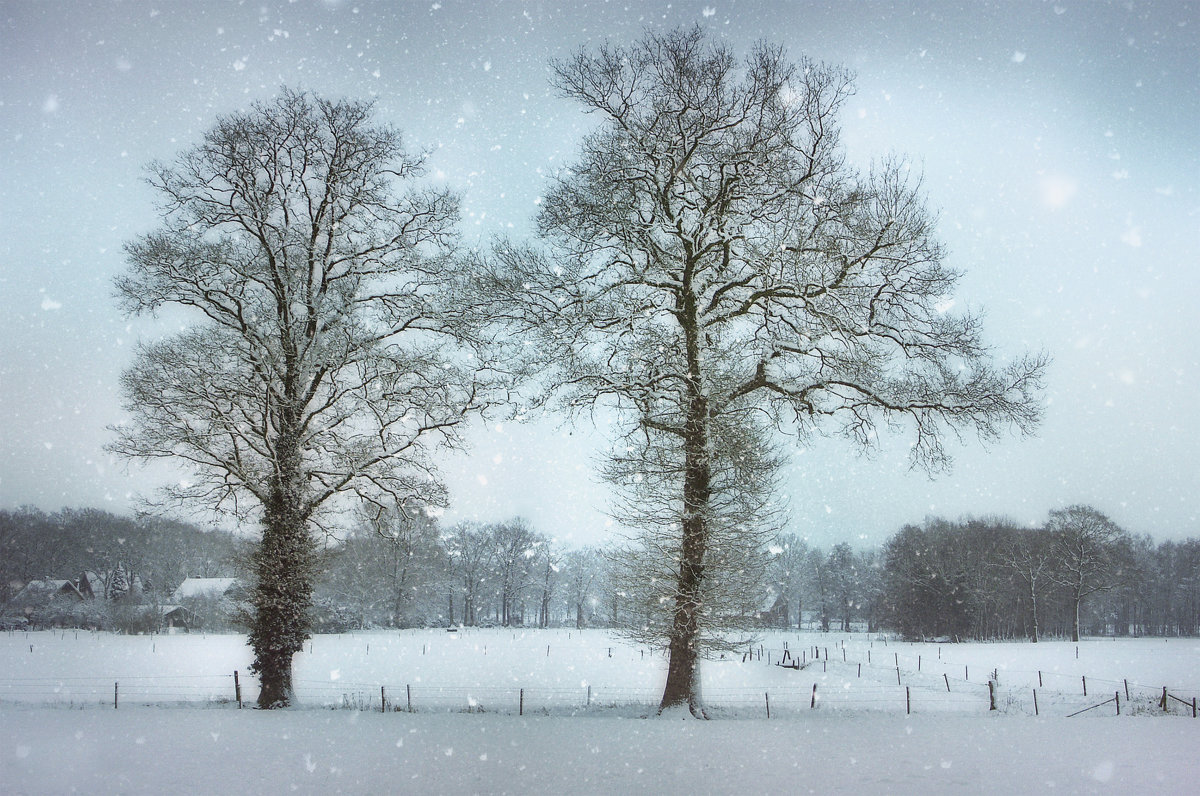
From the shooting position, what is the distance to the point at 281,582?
49.7ft

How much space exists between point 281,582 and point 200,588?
214 ft

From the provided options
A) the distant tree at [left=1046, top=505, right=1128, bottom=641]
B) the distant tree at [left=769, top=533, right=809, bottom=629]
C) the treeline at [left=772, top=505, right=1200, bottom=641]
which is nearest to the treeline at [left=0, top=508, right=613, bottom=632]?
the distant tree at [left=769, top=533, right=809, bottom=629]

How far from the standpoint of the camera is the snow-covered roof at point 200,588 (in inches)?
2640

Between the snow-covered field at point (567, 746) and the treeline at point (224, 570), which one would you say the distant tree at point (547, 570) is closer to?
the treeline at point (224, 570)


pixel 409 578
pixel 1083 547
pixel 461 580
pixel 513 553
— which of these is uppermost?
pixel 1083 547

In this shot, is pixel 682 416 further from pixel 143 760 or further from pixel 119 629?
pixel 119 629

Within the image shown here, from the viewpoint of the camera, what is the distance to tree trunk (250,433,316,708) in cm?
1491

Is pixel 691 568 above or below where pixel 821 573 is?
above

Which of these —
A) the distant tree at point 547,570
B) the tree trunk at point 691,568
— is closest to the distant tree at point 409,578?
the distant tree at point 547,570

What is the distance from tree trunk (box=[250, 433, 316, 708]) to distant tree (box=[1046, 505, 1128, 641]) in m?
59.5

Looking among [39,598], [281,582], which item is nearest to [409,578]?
[39,598]

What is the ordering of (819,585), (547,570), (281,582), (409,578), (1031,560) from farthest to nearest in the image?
1. (819,585)
2. (547,570)
3. (409,578)
4. (1031,560)
5. (281,582)

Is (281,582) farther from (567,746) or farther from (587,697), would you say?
(587,697)

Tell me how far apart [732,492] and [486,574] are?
248 feet
